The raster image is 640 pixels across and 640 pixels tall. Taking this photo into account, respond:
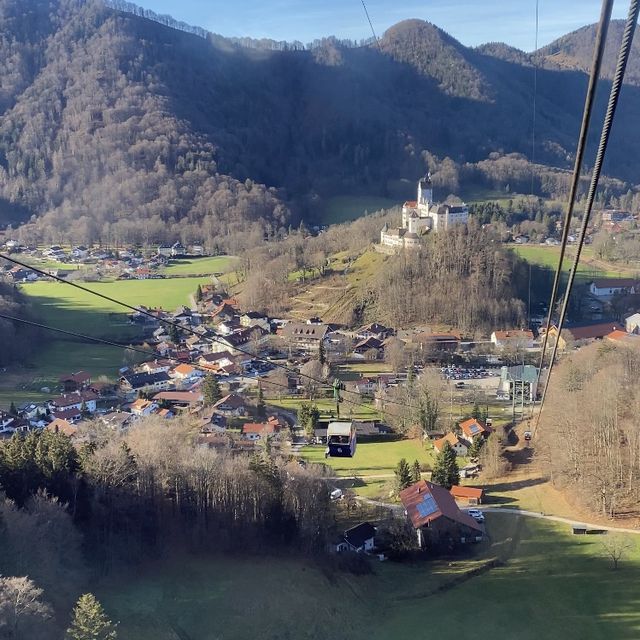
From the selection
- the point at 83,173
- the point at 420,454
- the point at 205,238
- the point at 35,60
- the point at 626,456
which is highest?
the point at 35,60

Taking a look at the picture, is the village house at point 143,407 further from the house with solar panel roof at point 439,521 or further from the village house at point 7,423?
the house with solar panel roof at point 439,521

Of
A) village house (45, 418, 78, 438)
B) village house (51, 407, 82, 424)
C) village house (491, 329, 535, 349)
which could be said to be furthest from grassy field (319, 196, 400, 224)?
village house (45, 418, 78, 438)

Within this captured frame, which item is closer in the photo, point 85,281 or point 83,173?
point 85,281

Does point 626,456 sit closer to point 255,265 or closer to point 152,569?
point 152,569

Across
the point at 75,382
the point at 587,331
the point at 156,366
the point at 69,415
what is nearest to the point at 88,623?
the point at 69,415

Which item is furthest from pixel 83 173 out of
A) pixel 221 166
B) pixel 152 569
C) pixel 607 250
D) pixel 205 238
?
pixel 152 569

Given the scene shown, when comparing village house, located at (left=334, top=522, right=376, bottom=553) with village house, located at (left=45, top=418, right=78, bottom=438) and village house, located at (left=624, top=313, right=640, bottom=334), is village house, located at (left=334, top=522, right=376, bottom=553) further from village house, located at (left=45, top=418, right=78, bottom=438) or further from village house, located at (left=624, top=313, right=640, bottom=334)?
village house, located at (left=624, top=313, right=640, bottom=334)

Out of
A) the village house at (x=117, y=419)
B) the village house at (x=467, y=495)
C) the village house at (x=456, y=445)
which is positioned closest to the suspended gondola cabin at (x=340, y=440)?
the village house at (x=467, y=495)
